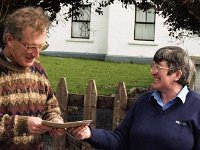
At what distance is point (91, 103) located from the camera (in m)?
5.03

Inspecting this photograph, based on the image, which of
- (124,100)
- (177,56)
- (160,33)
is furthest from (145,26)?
(177,56)

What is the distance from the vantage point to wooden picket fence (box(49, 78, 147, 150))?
492 cm

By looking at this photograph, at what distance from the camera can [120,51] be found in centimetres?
2411

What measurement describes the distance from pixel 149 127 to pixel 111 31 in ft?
69.2

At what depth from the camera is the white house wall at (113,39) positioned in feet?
77.7

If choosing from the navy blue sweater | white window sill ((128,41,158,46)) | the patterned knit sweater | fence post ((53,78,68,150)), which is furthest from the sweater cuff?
white window sill ((128,41,158,46))

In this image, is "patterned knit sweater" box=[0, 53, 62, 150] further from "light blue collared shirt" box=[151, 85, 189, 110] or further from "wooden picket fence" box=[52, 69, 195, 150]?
"wooden picket fence" box=[52, 69, 195, 150]

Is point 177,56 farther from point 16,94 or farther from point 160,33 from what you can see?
point 160,33

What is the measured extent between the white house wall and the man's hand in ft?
68.2

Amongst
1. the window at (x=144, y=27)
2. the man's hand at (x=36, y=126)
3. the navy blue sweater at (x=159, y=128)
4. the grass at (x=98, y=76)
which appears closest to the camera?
the man's hand at (x=36, y=126)

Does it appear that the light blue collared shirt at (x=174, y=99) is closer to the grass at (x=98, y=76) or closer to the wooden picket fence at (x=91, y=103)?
the wooden picket fence at (x=91, y=103)

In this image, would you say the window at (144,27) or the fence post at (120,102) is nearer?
the fence post at (120,102)

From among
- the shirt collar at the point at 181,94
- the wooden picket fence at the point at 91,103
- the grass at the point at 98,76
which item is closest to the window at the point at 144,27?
the grass at the point at 98,76

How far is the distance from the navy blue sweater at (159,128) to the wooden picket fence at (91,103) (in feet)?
4.86
